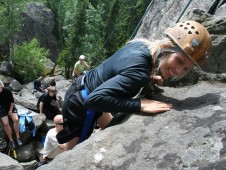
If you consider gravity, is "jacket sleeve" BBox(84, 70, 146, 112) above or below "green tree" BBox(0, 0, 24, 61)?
above

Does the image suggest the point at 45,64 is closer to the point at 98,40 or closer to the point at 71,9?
the point at 98,40

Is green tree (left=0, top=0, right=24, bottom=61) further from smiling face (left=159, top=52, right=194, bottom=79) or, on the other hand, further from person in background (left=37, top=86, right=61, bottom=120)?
smiling face (left=159, top=52, right=194, bottom=79)

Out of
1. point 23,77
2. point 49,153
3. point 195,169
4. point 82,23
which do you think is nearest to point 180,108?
point 195,169

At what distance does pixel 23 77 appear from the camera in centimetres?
3425

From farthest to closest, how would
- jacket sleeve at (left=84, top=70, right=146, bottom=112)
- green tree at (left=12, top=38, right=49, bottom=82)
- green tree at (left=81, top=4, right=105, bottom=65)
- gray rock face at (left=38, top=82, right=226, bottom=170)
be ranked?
green tree at (left=81, top=4, right=105, bottom=65) < green tree at (left=12, top=38, right=49, bottom=82) < jacket sleeve at (left=84, top=70, right=146, bottom=112) < gray rock face at (left=38, top=82, right=226, bottom=170)

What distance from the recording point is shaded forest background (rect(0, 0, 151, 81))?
3750cm

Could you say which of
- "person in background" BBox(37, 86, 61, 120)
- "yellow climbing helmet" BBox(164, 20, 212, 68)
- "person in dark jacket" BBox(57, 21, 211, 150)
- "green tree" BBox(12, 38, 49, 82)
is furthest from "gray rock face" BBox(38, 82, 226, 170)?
"green tree" BBox(12, 38, 49, 82)

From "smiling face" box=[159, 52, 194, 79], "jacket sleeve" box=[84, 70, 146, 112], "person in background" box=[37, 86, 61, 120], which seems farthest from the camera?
"person in background" box=[37, 86, 61, 120]

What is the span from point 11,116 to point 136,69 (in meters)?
8.49

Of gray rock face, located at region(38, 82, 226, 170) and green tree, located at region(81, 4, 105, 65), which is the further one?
green tree, located at region(81, 4, 105, 65)

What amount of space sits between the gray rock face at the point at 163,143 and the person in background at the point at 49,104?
30.2 ft

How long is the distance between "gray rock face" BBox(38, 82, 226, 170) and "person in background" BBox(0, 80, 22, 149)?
7.43m

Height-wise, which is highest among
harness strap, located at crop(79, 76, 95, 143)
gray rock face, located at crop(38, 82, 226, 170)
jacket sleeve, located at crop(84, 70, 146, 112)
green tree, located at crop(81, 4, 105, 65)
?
jacket sleeve, located at crop(84, 70, 146, 112)

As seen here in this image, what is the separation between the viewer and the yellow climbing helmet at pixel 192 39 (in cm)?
340
